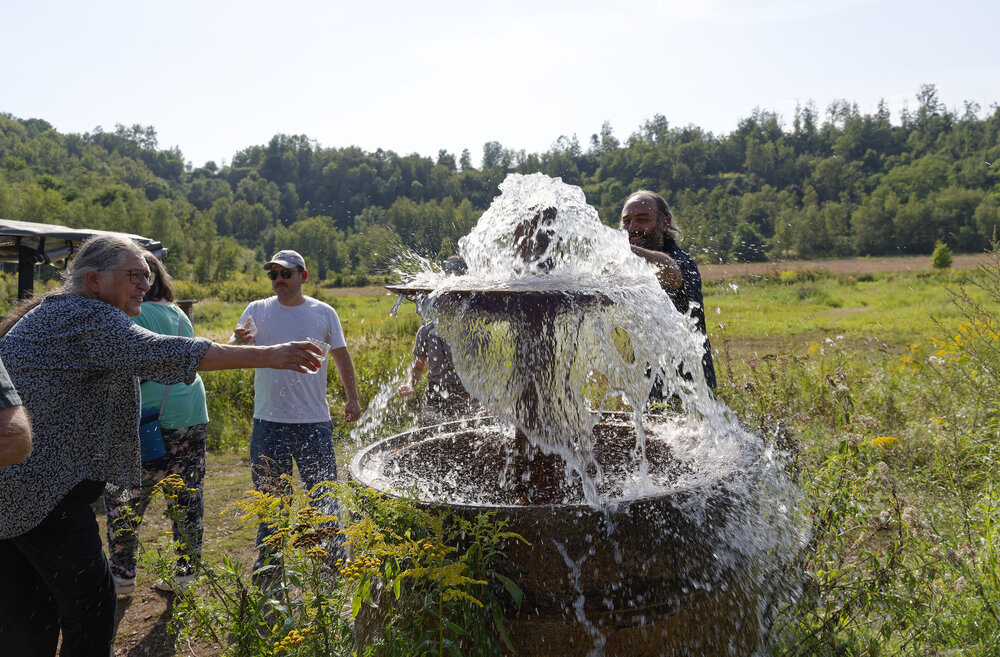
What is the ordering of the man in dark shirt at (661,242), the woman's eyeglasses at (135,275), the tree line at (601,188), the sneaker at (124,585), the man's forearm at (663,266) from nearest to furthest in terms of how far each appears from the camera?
1. the woman's eyeglasses at (135,275)
2. the man's forearm at (663,266)
3. the man in dark shirt at (661,242)
4. the sneaker at (124,585)
5. the tree line at (601,188)

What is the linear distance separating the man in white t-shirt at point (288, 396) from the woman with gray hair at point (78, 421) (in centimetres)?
120

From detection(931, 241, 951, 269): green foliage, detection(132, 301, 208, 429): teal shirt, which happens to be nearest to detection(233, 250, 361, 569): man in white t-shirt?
detection(132, 301, 208, 429): teal shirt

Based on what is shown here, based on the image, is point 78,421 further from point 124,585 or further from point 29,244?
point 29,244

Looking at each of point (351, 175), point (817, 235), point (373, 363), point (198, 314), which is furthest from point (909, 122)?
point (373, 363)

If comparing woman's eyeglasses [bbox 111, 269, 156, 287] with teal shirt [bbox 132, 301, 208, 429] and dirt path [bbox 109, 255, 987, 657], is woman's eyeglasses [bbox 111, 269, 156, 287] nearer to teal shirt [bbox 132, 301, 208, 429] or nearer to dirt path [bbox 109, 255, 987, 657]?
dirt path [bbox 109, 255, 987, 657]

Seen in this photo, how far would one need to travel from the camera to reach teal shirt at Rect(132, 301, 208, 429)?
139 inches

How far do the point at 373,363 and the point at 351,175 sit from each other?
333 ft

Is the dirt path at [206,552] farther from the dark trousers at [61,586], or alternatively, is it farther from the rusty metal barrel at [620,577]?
the rusty metal barrel at [620,577]

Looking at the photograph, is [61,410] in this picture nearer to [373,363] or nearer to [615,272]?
[615,272]

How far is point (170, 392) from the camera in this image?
3602 millimetres

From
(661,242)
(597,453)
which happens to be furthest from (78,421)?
(661,242)

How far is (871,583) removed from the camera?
7.80 ft

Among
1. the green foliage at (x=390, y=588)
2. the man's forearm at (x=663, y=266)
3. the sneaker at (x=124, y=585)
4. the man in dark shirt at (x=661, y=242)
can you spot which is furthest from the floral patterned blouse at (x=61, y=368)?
the man in dark shirt at (x=661, y=242)

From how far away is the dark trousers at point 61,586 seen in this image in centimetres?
232
